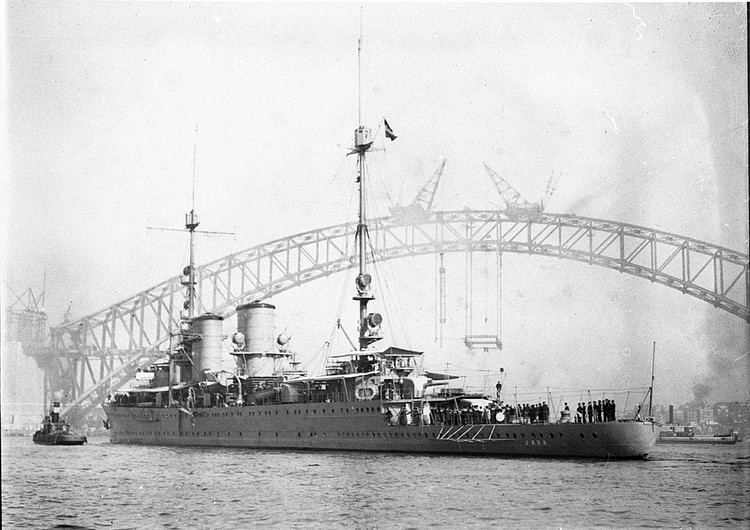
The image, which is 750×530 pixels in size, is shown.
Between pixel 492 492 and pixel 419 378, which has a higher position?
pixel 419 378

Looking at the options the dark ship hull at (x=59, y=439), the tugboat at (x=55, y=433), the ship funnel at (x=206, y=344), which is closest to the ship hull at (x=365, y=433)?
the ship funnel at (x=206, y=344)

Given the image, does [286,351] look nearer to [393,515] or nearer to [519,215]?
[519,215]

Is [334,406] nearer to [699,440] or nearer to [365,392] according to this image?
[365,392]

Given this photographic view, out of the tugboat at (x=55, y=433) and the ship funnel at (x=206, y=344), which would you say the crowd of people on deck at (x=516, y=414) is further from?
the tugboat at (x=55, y=433)

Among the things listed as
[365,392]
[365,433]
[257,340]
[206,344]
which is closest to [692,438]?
[365,392]

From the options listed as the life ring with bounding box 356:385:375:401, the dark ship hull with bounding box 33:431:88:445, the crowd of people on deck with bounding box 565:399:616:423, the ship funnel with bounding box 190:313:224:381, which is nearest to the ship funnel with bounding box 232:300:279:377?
the ship funnel with bounding box 190:313:224:381

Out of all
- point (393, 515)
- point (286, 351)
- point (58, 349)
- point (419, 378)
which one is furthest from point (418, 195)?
point (58, 349)

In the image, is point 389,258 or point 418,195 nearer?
point 418,195
